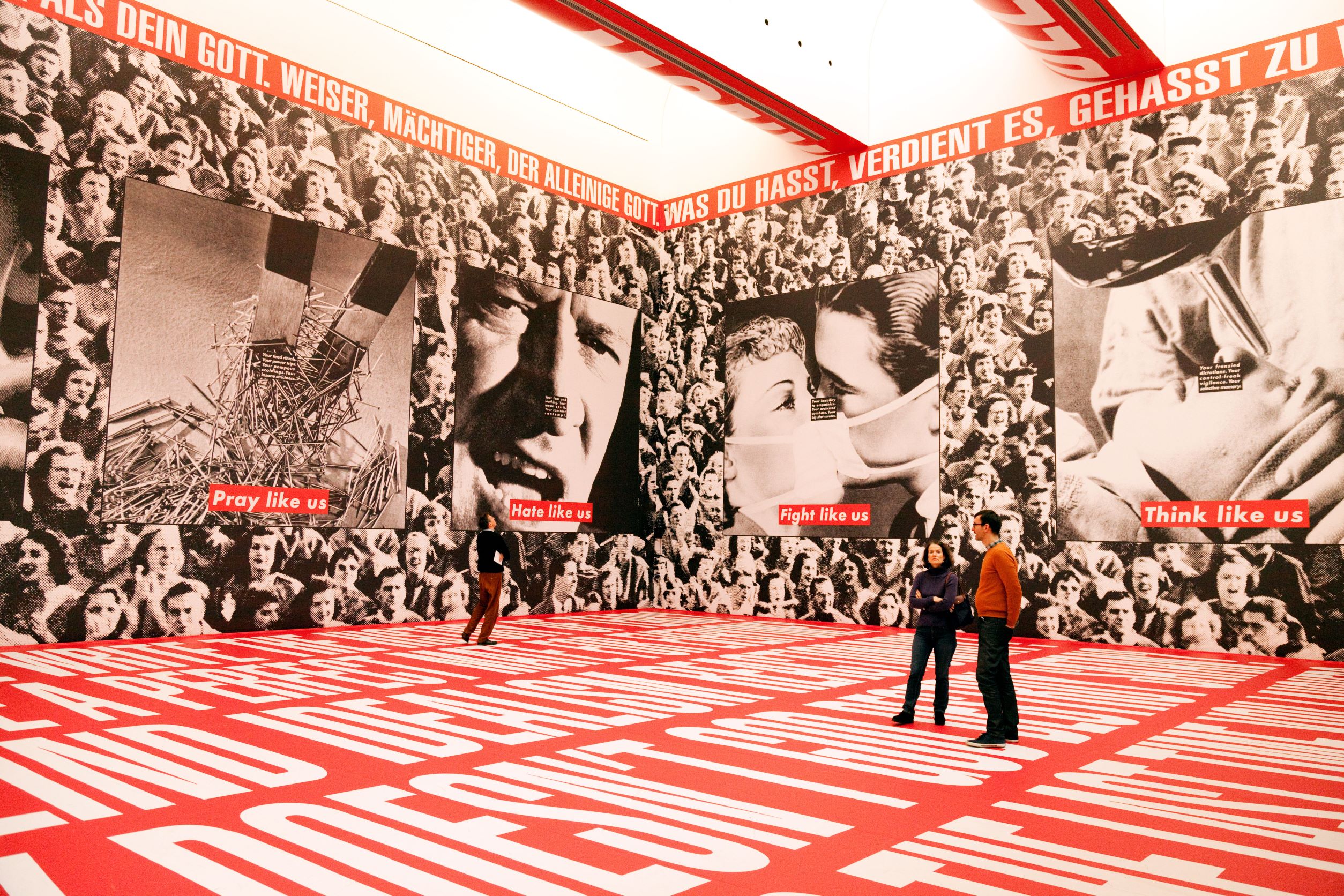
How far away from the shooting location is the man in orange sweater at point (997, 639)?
5898mm

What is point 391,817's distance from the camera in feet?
13.9

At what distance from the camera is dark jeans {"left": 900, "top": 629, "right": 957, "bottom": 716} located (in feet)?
21.1

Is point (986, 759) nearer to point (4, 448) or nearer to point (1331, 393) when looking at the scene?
point (1331, 393)

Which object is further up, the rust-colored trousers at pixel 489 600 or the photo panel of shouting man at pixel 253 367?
the photo panel of shouting man at pixel 253 367

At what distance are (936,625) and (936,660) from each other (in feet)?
0.91

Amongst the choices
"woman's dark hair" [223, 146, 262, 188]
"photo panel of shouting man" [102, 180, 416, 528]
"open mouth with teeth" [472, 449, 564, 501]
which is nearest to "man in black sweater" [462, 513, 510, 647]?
"photo panel of shouting man" [102, 180, 416, 528]

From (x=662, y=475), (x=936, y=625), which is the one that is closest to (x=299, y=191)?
(x=662, y=475)

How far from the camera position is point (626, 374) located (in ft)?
53.6

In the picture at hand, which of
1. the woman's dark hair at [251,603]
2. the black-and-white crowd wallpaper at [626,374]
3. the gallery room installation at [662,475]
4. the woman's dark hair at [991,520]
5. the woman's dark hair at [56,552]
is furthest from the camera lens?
the woman's dark hair at [251,603]

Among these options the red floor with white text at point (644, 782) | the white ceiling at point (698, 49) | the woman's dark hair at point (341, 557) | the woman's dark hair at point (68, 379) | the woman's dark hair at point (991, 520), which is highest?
the white ceiling at point (698, 49)
